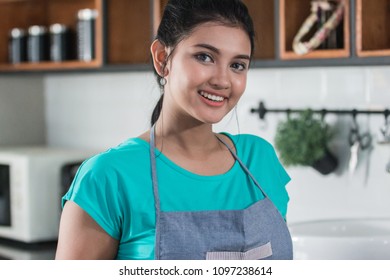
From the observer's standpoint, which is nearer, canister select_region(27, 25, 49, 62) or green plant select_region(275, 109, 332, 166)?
green plant select_region(275, 109, 332, 166)

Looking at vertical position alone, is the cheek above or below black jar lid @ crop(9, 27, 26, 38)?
below

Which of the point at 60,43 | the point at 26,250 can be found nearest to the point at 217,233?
the point at 26,250

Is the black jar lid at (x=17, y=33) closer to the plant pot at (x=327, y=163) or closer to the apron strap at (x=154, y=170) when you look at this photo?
the plant pot at (x=327, y=163)

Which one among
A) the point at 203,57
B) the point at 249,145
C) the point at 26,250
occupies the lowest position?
the point at 26,250

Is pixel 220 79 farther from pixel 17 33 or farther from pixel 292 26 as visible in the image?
pixel 17 33

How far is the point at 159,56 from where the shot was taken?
0.91 metres

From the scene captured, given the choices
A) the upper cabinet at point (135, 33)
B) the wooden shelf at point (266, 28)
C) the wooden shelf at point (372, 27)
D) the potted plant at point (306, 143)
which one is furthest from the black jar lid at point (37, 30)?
the wooden shelf at point (372, 27)

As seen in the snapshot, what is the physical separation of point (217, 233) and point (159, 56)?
22 cm

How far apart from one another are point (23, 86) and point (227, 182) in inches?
62.1

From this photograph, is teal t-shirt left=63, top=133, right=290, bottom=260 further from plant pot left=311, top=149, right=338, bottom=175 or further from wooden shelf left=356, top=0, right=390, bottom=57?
plant pot left=311, top=149, right=338, bottom=175

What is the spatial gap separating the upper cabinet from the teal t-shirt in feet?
1.56

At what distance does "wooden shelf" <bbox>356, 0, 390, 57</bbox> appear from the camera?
4.68ft

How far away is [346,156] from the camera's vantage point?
5.31 feet

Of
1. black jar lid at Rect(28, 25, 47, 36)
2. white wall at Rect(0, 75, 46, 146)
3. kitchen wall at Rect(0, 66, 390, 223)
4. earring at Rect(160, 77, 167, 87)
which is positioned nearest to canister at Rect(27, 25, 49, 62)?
black jar lid at Rect(28, 25, 47, 36)
